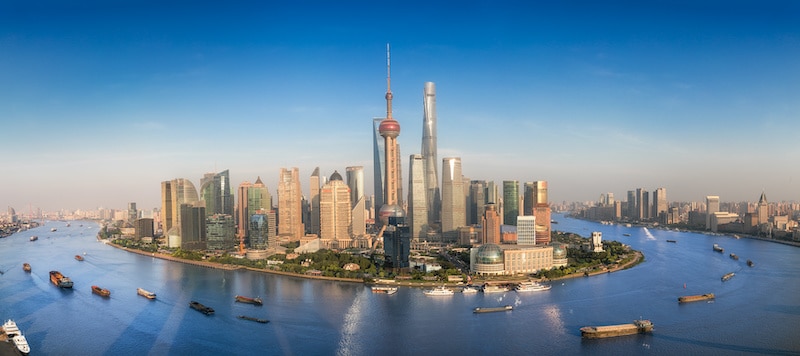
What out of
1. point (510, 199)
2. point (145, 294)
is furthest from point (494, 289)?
point (510, 199)

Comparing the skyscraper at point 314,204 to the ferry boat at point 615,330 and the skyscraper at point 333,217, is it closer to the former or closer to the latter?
the skyscraper at point 333,217

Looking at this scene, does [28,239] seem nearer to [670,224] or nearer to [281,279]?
[281,279]

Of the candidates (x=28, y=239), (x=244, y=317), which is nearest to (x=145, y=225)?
(x=28, y=239)

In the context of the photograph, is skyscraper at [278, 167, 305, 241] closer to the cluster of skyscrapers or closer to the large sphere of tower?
the cluster of skyscrapers

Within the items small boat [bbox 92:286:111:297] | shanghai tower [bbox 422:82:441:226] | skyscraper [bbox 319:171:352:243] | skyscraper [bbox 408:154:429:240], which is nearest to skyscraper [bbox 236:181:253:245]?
skyscraper [bbox 319:171:352:243]

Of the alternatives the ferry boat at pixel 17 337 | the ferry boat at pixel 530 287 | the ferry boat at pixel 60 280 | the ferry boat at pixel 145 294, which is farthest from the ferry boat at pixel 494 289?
the ferry boat at pixel 60 280
